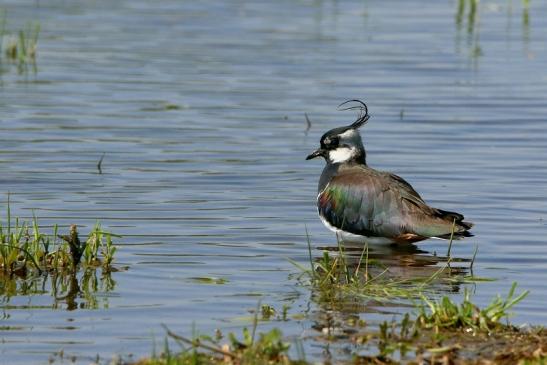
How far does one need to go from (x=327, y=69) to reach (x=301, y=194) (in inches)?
247

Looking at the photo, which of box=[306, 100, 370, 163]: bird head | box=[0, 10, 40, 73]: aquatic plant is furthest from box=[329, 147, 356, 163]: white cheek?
box=[0, 10, 40, 73]: aquatic plant

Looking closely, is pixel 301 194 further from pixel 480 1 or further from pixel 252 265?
pixel 480 1

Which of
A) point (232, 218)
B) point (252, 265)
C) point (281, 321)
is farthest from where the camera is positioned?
point (232, 218)

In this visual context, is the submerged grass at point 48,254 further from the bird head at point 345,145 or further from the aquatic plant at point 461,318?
the bird head at point 345,145

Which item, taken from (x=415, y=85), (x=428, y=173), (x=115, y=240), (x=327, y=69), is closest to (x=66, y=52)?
(x=327, y=69)

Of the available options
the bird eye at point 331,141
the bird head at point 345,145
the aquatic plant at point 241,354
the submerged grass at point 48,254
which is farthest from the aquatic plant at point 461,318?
the bird eye at point 331,141

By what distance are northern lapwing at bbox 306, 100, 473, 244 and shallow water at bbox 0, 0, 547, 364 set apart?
0.31 metres

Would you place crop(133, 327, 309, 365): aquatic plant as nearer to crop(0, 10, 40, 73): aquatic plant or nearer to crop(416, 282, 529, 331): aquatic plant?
crop(416, 282, 529, 331): aquatic plant

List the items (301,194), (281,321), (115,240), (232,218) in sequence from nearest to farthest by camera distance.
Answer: (281,321)
(115,240)
(232,218)
(301,194)

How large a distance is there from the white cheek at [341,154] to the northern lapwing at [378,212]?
0.19 metres

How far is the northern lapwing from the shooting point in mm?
9297

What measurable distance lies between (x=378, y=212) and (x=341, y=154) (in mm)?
1011

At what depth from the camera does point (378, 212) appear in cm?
956

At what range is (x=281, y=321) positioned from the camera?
7.13m
